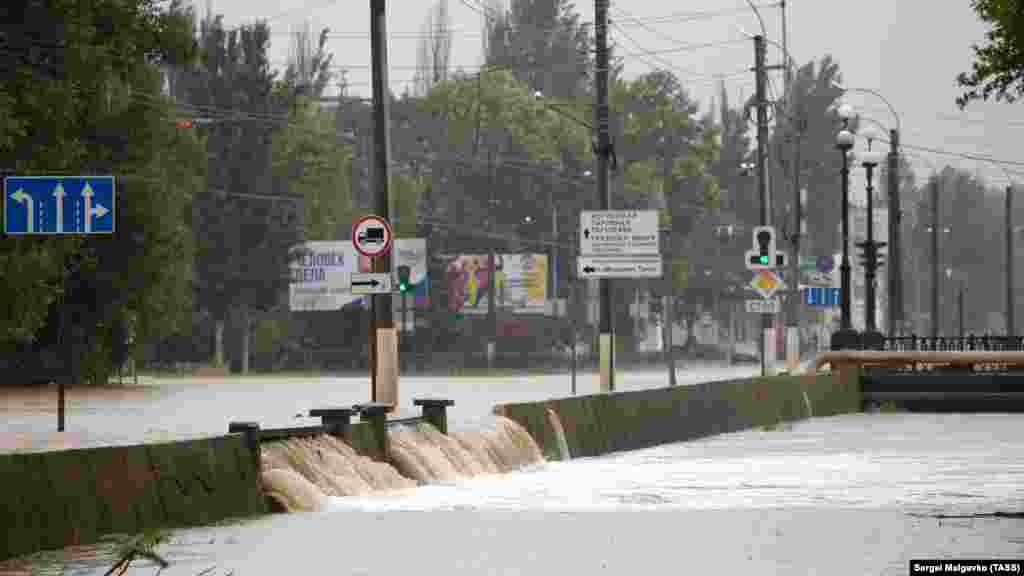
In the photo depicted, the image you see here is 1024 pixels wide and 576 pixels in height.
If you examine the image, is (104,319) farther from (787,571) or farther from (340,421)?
(787,571)

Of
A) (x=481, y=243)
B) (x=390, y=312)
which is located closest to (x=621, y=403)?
(x=390, y=312)

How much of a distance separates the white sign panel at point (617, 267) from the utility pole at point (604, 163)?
0.69 m

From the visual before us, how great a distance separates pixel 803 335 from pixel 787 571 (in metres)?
131

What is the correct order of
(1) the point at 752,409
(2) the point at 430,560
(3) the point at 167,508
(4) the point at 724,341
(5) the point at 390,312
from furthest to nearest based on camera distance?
(4) the point at 724,341, (1) the point at 752,409, (5) the point at 390,312, (3) the point at 167,508, (2) the point at 430,560

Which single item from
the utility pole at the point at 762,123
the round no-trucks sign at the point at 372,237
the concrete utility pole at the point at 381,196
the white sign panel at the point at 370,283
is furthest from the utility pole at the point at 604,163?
the utility pole at the point at 762,123

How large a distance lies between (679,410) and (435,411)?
11493 mm

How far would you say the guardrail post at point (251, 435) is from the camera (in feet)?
65.6

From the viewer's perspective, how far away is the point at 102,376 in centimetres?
6103

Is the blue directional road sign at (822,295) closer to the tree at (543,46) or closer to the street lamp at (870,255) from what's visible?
the street lamp at (870,255)

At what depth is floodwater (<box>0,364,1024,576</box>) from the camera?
15.6 meters

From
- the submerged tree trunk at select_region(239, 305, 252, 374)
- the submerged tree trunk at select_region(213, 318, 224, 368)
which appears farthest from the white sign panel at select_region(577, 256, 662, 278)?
the submerged tree trunk at select_region(213, 318, 224, 368)

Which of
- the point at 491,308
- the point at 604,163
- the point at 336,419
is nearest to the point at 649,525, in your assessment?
the point at 336,419

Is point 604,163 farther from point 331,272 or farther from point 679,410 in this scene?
point 331,272

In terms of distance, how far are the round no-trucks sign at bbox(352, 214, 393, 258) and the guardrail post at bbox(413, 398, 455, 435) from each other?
17.3 ft
